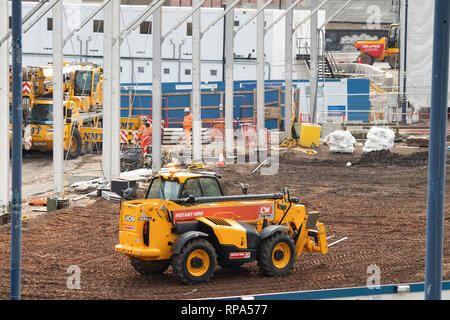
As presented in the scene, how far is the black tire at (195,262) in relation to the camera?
509 inches

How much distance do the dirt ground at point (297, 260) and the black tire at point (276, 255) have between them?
0.18 metres

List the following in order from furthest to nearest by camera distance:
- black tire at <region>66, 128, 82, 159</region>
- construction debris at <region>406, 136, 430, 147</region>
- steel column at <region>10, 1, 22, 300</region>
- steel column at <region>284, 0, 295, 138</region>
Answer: construction debris at <region>406, 136, 430, 147</region>
steel column at <region>284, 0, 295, 138</region>
black tire at <region>66, 128, 82, 159</region>
steel column at <region>10, 1, 22, 300</region>

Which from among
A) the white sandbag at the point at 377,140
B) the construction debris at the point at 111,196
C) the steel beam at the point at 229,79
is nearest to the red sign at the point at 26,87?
the steel beam at the point at 229,79

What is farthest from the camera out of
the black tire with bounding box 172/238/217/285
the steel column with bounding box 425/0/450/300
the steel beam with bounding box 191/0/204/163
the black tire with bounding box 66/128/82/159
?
the black tire with bounding box 66/128/82/159

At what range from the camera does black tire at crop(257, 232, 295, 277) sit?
13.8 m

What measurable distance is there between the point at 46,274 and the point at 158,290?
236 centimetres

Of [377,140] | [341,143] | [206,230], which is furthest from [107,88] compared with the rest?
[377,140]

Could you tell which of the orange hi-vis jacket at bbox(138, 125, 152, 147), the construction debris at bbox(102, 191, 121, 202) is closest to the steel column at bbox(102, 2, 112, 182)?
the construction debris at bbox(102, 191, 121, 202)

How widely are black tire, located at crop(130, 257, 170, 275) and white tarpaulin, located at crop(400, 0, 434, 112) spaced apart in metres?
32.3

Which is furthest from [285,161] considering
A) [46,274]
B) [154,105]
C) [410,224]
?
[46,274]

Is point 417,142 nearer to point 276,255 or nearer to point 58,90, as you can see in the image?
point 58,90

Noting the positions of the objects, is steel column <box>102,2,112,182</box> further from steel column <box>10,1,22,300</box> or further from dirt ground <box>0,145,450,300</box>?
steel column <box>10,1,22,300</box>

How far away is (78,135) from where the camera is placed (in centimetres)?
3278
